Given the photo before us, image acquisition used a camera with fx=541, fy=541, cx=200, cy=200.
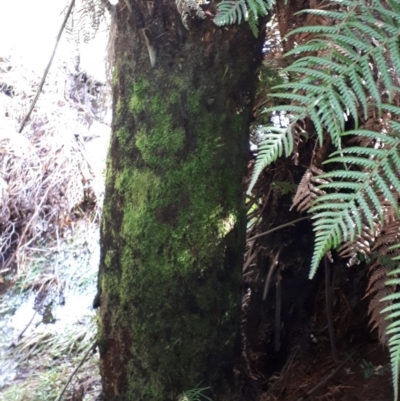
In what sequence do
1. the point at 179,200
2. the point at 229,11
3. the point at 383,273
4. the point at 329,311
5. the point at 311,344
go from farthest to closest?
the point at 311,344 < the point at 329,311 < the point at 179,200 < the point at 383,273 < the point at 229,11

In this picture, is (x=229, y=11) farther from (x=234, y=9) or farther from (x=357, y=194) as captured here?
(x=357, y=194)

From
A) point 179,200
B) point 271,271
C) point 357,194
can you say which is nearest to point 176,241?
point 179,200

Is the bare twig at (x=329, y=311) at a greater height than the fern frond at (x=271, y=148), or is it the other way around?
the fern frond at (x=271, y=148)

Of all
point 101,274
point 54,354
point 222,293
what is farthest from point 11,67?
point 222,293

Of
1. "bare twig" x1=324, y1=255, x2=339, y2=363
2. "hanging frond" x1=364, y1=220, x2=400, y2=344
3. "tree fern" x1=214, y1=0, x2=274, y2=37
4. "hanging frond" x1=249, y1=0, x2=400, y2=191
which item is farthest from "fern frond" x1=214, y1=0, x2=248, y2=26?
"bare twig" x1=324, y1=255, x2=339, y2=363

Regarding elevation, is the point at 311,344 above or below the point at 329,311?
below

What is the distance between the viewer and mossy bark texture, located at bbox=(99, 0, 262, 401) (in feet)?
5.11

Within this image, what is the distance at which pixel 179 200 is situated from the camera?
Result: 1.59 meters

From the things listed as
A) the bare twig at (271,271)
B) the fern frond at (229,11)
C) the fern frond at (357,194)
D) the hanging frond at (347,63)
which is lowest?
the bare twig at (271,271)

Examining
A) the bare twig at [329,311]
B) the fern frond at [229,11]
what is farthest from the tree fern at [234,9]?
the bare twig at [329,311]

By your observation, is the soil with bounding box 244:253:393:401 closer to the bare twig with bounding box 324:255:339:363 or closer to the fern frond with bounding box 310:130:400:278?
the bare twig with bounding box 324:255:339:363

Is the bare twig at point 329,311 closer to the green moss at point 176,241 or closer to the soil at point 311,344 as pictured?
the soil at point 311,344

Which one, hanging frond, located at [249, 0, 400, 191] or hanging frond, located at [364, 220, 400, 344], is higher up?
hanging frond, located at [249, 0, 400, 191]

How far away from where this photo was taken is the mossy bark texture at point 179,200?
1.56 meters
